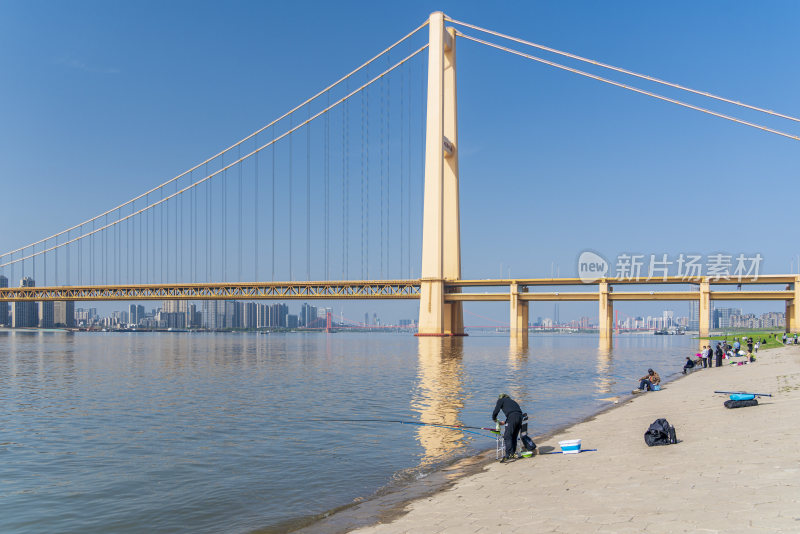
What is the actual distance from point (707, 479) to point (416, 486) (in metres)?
4.52

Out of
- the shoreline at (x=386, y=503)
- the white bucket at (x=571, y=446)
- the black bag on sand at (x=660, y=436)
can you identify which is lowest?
the shoreline at (x=386, y=503)

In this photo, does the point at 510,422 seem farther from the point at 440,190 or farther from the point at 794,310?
the point at 794,310

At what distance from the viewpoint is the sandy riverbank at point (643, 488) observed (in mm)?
7176

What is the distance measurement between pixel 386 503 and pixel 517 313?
8591cm

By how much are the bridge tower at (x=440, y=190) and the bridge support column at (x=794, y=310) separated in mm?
43380

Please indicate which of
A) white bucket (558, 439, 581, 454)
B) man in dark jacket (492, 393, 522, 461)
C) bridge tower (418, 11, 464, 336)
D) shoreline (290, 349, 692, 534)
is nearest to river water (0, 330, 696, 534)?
shoreline (290, 349, 692, 534)

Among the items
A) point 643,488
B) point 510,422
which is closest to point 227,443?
point 510,422

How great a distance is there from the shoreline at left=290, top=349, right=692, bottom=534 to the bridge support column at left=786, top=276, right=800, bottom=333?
82621 millimetres

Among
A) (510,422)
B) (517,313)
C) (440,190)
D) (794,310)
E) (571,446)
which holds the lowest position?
(517,313)

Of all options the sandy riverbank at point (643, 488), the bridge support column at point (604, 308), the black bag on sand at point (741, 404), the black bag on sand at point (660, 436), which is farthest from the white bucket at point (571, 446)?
the bridge support column at point (604, 308)

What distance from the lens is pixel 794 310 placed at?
84750mm

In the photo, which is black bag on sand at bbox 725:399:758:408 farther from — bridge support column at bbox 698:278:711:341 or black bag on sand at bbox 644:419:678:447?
bridge support column at bbox 698:278:711:341

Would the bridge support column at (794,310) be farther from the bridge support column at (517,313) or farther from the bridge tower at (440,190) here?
the bridge tower at (440,190)

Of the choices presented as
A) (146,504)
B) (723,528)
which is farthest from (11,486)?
(723,528)
